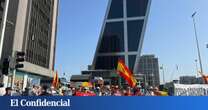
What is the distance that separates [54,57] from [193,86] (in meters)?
50.1

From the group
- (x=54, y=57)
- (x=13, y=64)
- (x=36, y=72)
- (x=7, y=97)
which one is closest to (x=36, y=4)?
(x=36, y=72)

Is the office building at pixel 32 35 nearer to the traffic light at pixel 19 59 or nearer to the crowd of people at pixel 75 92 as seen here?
the crowd of people at pixel 75 92

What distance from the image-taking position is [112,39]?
367ft

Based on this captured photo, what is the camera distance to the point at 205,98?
7473 millimetres

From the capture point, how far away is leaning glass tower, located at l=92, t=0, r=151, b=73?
10869 centimetres

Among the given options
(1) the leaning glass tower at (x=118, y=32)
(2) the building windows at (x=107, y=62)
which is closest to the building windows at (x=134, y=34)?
(1) the leaning glass tower at (x=118, y=32)

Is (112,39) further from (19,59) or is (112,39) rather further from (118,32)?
(19,59)

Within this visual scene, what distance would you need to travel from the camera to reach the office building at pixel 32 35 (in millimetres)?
38812

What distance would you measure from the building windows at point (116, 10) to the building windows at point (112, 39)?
372 centimetres

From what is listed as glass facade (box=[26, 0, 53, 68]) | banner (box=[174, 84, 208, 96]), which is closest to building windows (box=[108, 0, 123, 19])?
glass facade (box=[26, 0, 53, 68])

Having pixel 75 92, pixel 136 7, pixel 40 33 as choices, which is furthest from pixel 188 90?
pixel 136 7

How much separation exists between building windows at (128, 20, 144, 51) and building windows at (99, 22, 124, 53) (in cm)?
490

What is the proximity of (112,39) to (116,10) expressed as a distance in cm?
1372

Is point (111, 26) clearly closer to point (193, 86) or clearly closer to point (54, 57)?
point (54, 57)
